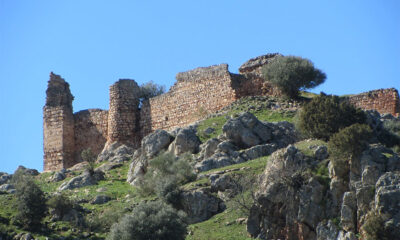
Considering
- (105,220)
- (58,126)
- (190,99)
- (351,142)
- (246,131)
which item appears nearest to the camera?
(351,142)

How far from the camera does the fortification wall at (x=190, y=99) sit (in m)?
44.8

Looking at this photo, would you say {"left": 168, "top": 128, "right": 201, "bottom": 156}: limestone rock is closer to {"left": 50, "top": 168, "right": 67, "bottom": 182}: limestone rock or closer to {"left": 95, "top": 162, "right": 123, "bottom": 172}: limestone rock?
{"left": 95, "top": 162, "right": 123, "bottom": 172}: limestone rock

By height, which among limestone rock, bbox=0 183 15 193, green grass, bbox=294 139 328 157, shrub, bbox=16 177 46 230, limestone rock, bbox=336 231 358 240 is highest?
limestone rock, bbox=0 183 15 193

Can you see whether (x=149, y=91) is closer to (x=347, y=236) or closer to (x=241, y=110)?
(x=241, y=110)

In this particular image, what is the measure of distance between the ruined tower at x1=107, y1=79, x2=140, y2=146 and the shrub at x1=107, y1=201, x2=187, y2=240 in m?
19.5

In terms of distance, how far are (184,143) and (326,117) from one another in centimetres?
807

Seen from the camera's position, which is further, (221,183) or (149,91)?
(149,91)

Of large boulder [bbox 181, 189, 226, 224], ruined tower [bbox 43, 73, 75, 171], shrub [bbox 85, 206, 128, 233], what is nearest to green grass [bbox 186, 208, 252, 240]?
large boulder [bbox 181, 189, 226, 224]

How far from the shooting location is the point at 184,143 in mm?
37094

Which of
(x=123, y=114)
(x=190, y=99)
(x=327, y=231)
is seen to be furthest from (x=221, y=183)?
(x=123, y=114)

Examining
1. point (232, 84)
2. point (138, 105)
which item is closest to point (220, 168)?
point (232, 84)

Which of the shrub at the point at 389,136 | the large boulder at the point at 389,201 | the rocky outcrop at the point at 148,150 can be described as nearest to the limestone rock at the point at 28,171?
the rocky outcrop at the point at 148,150

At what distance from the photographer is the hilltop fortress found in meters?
44.8

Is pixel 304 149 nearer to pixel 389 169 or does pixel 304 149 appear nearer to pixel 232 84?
pixel 389 169
